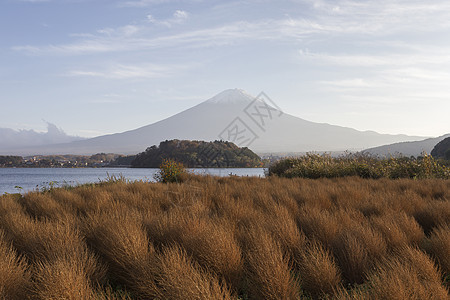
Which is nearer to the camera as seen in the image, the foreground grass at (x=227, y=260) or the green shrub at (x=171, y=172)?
the foreground grass at (x=227, y=260)

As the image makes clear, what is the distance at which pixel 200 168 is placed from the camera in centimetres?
1369

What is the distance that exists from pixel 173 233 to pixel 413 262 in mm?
2296

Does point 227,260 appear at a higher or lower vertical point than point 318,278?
higher

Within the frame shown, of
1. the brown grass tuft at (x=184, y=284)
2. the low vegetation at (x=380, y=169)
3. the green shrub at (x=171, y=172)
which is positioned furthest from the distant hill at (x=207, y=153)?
the brown grass tuft at (x=184, y=284)

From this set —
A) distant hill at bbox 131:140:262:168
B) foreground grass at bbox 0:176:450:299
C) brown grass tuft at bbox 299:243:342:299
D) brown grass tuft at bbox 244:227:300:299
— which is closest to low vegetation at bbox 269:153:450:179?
distant hill at bbox 131:140:262:168

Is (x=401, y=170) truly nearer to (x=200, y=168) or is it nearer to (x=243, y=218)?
(x=200, y=168)

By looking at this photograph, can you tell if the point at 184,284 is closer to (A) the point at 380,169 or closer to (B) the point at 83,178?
(A) the point at 380,169

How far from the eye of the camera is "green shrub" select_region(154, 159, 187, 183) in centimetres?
1184

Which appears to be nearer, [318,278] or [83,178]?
[318,278]

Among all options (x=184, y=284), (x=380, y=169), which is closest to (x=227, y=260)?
(x=184, y=284)

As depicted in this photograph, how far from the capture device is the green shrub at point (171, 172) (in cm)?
1184

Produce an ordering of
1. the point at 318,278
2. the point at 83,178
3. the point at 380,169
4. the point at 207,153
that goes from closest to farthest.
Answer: the point at 318,278, the point at 380,169, the point at 207,153, the point at 83,178

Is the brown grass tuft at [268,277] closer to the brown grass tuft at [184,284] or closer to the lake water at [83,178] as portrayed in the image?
the brown grass tuft at [184,284]

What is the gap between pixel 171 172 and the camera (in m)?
11.9
